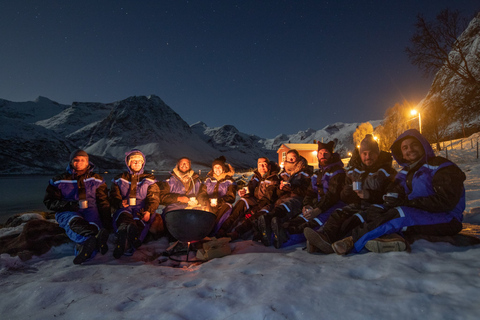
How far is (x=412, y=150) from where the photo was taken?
133 inches

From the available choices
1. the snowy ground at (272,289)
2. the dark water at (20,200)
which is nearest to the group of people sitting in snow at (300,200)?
the snowy ground at (272,289)

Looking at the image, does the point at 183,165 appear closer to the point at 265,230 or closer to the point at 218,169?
the point at 218,169

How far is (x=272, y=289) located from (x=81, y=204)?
12.1 ft

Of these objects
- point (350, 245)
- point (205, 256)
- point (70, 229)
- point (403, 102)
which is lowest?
point (205, 256)

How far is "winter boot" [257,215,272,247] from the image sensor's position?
13.4 feet

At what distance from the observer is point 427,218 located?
3008mm

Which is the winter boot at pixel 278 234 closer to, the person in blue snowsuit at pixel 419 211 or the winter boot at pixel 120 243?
the person in blue snowsuit at pixel 419 211

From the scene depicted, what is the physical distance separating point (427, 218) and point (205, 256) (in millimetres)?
3141

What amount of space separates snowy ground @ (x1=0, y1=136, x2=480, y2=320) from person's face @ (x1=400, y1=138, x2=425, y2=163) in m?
1.20

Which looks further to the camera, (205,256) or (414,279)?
(205,256)

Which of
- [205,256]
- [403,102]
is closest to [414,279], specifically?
[205,256]

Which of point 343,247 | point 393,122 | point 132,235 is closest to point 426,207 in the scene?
point 343,247

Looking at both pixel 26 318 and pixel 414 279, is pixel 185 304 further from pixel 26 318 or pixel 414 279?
pixel 414 279

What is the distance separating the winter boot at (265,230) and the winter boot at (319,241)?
0.93 metres
